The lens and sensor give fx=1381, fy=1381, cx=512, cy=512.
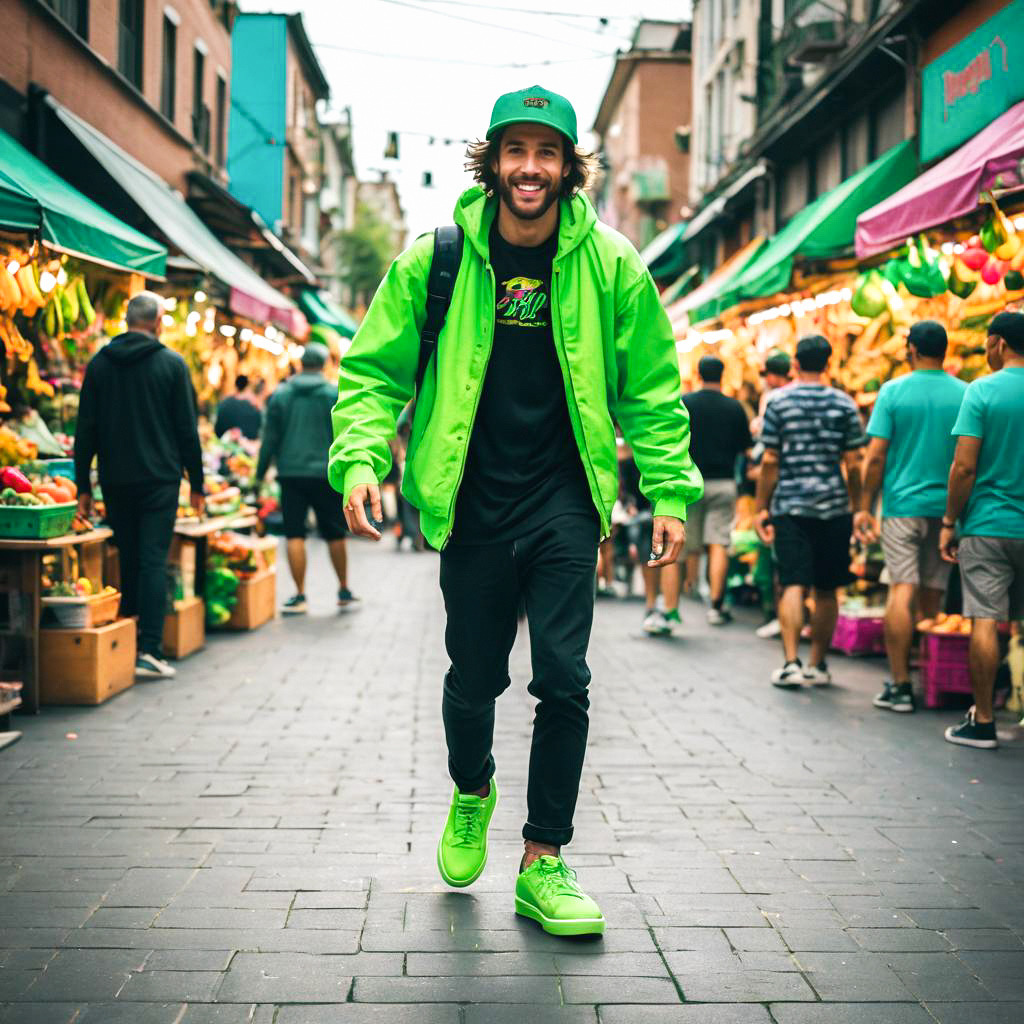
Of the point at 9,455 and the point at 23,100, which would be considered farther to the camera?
the point at 23,100

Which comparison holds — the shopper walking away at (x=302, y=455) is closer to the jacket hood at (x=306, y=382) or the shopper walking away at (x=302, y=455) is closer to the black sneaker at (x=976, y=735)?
the jacket hood at (x=306, y=382)

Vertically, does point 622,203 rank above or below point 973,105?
above

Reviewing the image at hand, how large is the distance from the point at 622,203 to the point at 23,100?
3411 cm

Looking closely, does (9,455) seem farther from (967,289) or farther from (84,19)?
(84,19)

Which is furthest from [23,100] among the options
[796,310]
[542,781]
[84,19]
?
[542,781]

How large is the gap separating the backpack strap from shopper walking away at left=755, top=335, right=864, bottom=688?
4602mm

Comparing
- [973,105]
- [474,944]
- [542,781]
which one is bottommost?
[474,944]

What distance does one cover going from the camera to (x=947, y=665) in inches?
291

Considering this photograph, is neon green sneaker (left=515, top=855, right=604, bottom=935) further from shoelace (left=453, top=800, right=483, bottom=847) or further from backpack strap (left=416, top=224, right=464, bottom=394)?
backpack strap (left=416, top=224, right=464, bottom=394)

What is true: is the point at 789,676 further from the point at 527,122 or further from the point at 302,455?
the point at 527,122

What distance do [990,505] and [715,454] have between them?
4.32 metres

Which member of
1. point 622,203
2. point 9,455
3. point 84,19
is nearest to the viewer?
point 9,455

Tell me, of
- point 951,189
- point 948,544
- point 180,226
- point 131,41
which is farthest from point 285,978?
point 131,41

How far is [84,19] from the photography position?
14.6 meters
